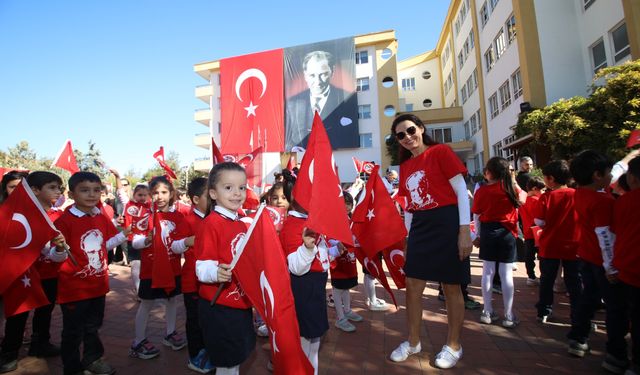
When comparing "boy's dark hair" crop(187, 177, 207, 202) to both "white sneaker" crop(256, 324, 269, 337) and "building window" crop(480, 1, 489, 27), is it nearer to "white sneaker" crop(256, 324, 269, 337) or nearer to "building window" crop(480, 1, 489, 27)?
"white sneaker" crop(256, 324, 269, 337)

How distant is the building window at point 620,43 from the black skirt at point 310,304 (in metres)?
14.0

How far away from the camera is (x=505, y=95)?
18.2 meters

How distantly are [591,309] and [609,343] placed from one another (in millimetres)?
304

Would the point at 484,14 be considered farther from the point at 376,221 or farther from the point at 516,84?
the point at 376,221

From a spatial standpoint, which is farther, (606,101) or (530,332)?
(606,101)

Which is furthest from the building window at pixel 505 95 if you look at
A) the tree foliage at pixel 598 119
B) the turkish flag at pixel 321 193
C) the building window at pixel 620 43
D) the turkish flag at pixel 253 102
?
the turkish flag at pixel 321 193

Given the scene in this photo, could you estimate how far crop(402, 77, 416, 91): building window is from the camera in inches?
1406

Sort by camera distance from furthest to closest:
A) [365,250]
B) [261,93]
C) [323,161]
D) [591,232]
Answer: [261,93] → [365,250] → [591,232] → [323,161]

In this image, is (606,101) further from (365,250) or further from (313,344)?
(313,344)

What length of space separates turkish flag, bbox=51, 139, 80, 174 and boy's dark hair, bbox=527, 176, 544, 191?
257 inches

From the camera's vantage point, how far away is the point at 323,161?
7.67 ft

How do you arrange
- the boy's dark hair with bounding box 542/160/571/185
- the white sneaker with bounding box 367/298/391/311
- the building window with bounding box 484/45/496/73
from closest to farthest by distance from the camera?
1. the boy's dark hair with bounding box 542/160/571/185
2. the white sneaker with bounding box 367/298/391/311
3. the building window with bounding box 484/45/496/73

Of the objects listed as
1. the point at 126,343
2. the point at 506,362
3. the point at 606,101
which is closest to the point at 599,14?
the point at 606,101

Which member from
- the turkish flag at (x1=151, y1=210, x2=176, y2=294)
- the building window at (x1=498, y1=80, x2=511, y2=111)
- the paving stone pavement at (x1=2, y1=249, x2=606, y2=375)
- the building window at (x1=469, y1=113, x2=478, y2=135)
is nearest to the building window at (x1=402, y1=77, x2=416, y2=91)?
the building window at (x1=469, y1=113, x2=478, y2=135)
